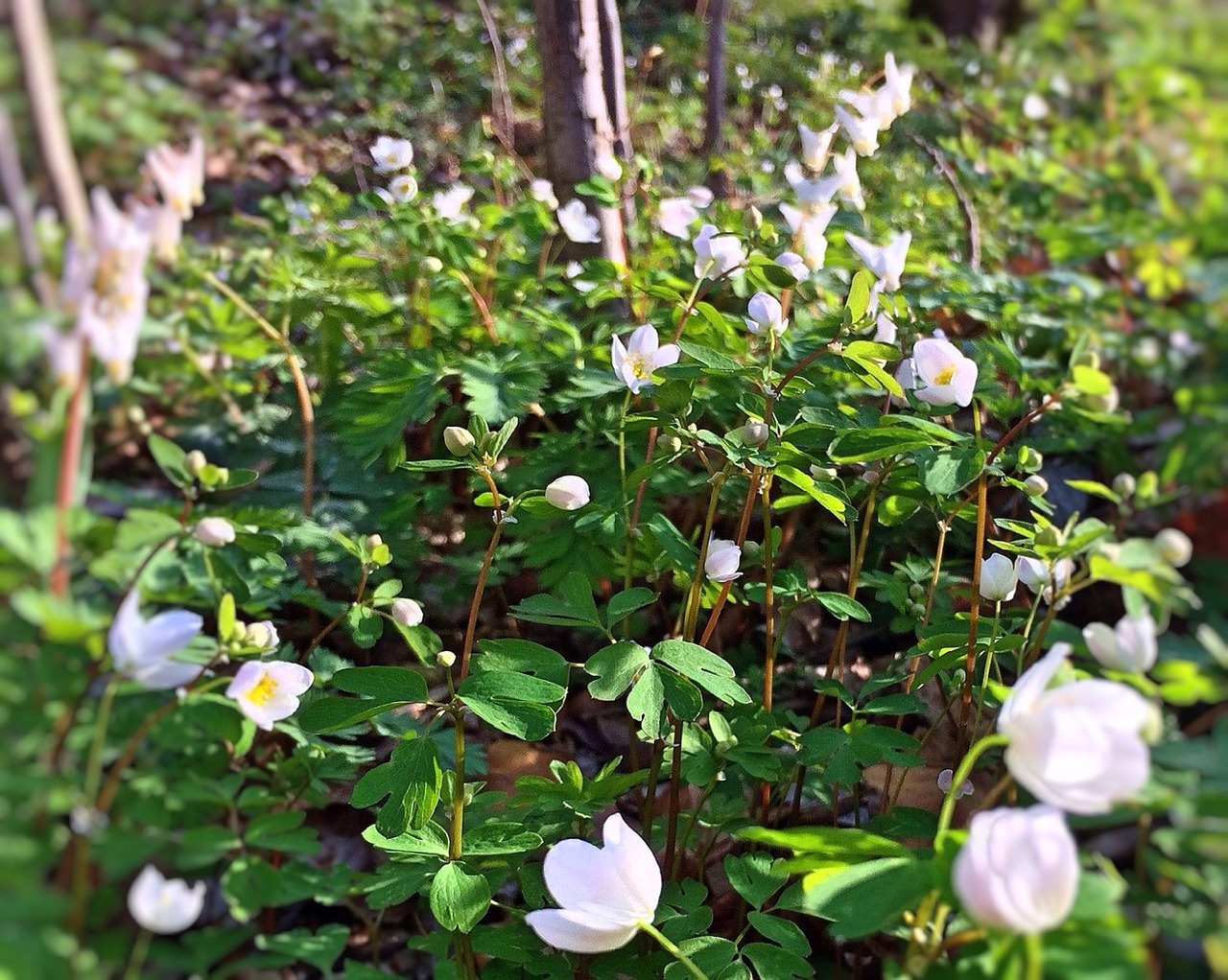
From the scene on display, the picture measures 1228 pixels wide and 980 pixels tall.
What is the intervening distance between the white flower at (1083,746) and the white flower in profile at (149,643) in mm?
631

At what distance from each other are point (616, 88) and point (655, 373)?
1406 mm

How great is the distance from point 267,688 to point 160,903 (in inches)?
10.3

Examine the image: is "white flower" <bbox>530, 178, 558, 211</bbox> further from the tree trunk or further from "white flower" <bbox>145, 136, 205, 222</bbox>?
"white flower" <bbox>145, 136, 205, 222</bbox>

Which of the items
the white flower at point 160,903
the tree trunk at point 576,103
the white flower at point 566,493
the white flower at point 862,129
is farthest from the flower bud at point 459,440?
the tree trunk at point 576,103

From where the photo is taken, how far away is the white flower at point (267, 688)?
2.71 ft

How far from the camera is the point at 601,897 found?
2.96ft

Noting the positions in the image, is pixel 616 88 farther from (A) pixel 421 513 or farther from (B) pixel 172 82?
(B) pixel 172 82

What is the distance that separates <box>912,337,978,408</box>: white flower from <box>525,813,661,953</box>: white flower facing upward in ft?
2.16

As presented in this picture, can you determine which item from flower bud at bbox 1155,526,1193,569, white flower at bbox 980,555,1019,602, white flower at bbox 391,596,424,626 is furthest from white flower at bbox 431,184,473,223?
flower bud at bbox 1155,526,1193,569

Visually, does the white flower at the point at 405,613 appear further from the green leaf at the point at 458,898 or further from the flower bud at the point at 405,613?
the green leaf at the point at 458,898

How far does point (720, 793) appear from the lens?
123 cm

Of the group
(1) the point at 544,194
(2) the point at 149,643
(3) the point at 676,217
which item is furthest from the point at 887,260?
(2) the point at 149,643

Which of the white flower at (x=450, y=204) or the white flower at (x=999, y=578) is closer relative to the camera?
the white flower at (x=999, y=578)

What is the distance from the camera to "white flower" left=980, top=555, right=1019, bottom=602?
1.15m
